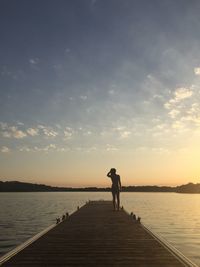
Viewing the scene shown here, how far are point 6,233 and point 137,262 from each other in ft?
72.9

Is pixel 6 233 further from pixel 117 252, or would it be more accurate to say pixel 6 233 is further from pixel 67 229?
pixel 117 252

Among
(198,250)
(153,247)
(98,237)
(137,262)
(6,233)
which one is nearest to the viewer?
(137,262)

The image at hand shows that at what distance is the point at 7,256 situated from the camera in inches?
436

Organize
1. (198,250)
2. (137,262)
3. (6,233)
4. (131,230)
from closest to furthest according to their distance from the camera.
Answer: (137,262) < (131,230) < (198,250) < (6,233)

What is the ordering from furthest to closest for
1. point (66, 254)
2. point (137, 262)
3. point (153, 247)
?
point (153, 247) < point (66, 254) < point (137, 262)

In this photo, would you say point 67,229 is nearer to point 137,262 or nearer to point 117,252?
point 117,252

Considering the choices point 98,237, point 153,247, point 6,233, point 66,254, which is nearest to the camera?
point 66,254

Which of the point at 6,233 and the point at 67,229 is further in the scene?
the point at 6,233

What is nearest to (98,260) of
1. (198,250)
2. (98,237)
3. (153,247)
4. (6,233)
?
(153,247)

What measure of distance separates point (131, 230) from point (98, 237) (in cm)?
320

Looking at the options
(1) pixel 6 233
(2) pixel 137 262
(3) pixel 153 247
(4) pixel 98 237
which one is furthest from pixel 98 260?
(1) pixel 6 233

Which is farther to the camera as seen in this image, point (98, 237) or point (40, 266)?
point (98, 237)

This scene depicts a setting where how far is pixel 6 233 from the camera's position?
3100 cm

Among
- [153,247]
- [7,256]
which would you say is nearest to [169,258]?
[153,247]
